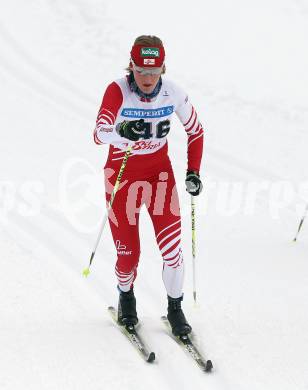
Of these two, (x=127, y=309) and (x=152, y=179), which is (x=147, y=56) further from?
(x=127, y=309)

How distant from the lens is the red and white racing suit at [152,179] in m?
5.75

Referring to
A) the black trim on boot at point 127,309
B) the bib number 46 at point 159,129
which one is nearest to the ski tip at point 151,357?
the black trim on boot at point 127,309

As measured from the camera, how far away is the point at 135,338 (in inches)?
239

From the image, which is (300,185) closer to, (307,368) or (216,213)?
(216,213)

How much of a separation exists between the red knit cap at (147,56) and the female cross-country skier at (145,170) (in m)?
0.06

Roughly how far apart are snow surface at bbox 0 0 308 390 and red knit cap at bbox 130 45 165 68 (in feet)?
8.45

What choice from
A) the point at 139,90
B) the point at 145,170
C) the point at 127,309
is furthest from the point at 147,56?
the point at 127,309

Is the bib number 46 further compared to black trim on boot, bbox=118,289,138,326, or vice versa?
black trim on boot, bbox=118,289,138,326

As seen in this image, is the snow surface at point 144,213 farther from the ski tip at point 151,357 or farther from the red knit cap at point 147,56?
the red knit cap at point 147,56

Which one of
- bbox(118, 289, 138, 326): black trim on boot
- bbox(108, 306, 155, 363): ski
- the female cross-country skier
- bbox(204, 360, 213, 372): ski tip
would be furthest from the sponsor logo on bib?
bbox(204, 360, 213, 372): ski tip

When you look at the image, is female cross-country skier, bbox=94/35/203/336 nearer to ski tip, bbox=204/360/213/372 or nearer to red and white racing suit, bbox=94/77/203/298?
red and white racing suit, bbox=94/77/203/298

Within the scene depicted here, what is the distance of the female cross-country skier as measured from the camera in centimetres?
562

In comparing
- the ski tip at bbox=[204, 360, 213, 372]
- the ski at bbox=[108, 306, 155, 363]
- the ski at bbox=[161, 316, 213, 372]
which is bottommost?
the ski at bbox=[108, 306, 155, 363]

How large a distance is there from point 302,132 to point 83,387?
815 centimetres
